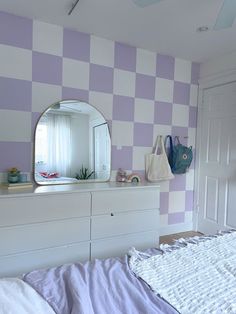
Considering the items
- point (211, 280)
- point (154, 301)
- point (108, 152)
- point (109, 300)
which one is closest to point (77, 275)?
point (109, 300)

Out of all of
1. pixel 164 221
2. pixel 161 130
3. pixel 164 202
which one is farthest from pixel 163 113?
pixel 164 221

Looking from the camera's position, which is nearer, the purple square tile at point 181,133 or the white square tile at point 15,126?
the white square tile at point 15,126

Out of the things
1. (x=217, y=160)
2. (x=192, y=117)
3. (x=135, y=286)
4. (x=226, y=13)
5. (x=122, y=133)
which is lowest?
(x=135, y=286)

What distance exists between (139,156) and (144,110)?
1.69ft

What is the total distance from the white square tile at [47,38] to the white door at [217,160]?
5.96 feet

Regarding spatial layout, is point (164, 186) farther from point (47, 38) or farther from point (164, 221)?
point (47, 38)

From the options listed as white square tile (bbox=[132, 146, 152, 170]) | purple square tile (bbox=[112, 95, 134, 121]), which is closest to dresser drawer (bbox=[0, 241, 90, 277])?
white square tile (bbox=[132, 146, 152, 170])

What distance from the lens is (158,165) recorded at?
286cm

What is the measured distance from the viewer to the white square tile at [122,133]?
8.70 feet

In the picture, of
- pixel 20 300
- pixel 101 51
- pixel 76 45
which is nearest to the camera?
pixel 20 300

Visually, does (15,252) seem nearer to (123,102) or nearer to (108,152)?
(108,152)

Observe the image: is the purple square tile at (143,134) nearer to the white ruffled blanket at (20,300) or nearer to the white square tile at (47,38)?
the white square tile at (47,38)

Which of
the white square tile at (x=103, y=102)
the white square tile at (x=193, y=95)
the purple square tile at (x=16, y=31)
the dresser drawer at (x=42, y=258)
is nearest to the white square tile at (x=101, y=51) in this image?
the white square tile at (x=103, y=102)

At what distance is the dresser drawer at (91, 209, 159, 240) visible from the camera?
6.99 ft
